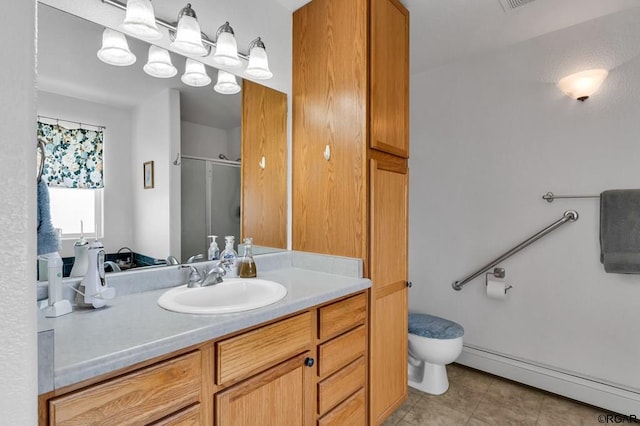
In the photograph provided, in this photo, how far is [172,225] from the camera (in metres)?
1.43

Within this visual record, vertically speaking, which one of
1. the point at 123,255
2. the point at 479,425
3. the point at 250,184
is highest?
the point at 250,184

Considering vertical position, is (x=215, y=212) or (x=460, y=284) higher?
(x=215, y=212)

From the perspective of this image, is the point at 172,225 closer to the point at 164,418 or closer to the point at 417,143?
the point at 164,418

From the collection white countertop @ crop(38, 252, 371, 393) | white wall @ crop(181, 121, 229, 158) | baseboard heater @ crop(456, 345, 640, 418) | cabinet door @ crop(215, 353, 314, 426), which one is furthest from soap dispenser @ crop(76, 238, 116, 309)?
baseboard heater @ crop(456, 345, 640, 418)

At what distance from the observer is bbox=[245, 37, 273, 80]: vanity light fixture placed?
5.32 feet

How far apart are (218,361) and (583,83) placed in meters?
2.56

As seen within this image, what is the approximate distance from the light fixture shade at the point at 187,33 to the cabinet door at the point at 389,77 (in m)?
0.82

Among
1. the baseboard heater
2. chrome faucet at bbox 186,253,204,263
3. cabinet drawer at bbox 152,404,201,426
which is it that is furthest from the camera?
the baseboard heater

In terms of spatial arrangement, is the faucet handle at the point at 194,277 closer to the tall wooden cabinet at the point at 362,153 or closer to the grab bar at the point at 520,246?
the tall wooden cabinet at the point at 362,153

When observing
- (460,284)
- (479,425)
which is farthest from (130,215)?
(460,284)

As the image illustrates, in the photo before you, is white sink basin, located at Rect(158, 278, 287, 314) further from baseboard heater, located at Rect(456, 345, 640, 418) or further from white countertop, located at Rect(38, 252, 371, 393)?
baseboard heater, located at Rect(456, 345, 640, 418)

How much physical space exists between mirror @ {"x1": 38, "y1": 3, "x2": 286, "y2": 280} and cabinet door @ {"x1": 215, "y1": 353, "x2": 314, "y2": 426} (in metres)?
0.68

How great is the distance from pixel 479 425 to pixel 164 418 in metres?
1.79

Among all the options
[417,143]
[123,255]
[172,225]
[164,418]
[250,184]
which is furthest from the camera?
[417,143]
